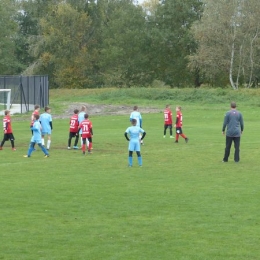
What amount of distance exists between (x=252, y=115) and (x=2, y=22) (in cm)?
5388

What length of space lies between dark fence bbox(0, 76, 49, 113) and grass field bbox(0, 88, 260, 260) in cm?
2510

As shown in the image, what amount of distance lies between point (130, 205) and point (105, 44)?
3148 inches

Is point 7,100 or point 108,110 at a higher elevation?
point 7,100

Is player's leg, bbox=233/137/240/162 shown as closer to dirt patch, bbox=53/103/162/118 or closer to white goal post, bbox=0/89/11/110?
dirt patch, bbox=53/103/162/118

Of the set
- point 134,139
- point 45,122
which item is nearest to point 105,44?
point 45,122

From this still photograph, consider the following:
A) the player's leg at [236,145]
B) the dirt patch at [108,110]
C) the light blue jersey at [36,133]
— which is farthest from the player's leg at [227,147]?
the dirt patch at [108,110]

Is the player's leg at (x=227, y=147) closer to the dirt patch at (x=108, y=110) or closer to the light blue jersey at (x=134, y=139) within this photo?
the light blue jersey at (x=134, y=139)

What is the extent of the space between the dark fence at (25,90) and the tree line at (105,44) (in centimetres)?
3181

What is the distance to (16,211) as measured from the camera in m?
14.4

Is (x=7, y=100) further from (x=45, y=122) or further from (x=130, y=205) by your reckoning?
(x=130, y=205)

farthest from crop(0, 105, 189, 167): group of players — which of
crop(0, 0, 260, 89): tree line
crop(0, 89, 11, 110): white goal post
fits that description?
crop(0, 0, 260, 89): tree line

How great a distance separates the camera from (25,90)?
53.8 m

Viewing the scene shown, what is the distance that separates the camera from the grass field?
11.3 m

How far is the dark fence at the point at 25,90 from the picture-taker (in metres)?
53.2
